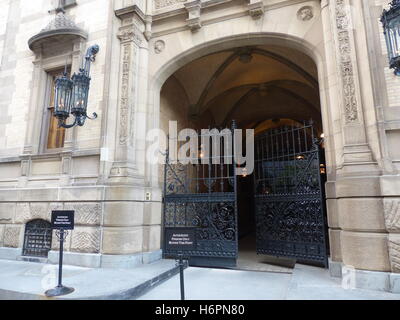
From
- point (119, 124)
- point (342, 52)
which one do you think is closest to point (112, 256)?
point (119, 124)

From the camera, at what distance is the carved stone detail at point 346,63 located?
5668 mm

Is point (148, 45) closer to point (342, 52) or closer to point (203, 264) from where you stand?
point (342, 52)

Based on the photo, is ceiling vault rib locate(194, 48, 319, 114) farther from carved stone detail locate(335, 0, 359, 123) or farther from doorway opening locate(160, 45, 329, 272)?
carved stone detail locate(335, 0, 359, 123)

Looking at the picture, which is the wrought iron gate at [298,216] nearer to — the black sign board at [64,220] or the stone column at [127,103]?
the stone column at [127,103]

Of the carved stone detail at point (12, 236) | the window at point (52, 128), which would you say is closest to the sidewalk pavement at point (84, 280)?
the carved stone detail at point (12, 236)

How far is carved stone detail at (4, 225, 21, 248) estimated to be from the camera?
7953 millimetres

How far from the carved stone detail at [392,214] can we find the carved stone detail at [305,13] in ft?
15.7

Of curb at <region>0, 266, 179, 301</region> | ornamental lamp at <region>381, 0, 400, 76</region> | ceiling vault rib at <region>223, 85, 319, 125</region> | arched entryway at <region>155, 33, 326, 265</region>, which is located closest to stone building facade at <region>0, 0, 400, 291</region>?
arched entryway at <region>155, 33, 326, 265</region>

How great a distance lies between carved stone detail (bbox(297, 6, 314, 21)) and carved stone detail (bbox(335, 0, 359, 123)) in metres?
0.82

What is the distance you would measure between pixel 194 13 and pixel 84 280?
729cm

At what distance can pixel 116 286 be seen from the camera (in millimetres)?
5207

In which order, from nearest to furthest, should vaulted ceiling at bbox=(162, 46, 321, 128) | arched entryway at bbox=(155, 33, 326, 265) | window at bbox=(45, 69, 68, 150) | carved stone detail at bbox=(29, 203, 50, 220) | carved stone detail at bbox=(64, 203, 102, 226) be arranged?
carved stone detail at bbox=(64, 203, 102, 226)
carved stone detail at bbox=(29, 203, 50, 220)
window at bbox=(45, 69, 68, 150)
arched entryway at bbox=(155, 33, 326, 265)
vaulted ceiling at bbox=(162, 46, 321, 128)

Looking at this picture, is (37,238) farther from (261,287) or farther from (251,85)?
(251,85)

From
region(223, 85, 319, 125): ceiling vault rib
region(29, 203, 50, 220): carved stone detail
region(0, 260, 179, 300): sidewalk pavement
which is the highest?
region(223, 85, 319, 125): ceiling vault rib
